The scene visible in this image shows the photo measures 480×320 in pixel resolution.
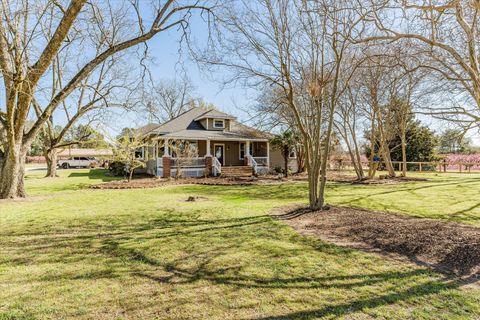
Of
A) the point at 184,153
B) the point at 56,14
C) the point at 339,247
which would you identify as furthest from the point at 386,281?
the point at 184,153

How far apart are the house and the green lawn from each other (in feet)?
43.5

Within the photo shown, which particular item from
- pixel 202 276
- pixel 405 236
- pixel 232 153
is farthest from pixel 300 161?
pixel 202 276

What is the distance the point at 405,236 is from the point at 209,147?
17.4 metres

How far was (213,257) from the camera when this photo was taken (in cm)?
470

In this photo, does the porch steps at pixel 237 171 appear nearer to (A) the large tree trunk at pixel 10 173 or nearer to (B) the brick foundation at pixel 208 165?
(B) the brick foundation at pixel 208 165

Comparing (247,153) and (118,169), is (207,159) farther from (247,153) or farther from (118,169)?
(118,169)

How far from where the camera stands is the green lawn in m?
3.11

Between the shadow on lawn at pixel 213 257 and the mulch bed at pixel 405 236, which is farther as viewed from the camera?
the mulch bed at pixel 405 236

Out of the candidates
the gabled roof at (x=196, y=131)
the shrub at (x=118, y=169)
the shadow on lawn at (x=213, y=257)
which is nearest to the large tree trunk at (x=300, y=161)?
the gabled roof at (x=196, y=131)

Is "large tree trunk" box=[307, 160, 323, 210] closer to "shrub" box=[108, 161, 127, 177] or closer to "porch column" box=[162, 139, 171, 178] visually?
"porch column" box=[162, 139, 171, 178]

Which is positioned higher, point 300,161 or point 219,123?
point 219,123

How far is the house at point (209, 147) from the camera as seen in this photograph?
20516 millimetres

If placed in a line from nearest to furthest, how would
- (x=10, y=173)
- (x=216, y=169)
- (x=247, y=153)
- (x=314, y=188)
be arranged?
(x=314, y=188) < (x=10, y=173) < (x=216, y=169) < (x=247, y=153)

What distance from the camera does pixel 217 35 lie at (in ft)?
30.1
